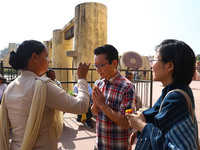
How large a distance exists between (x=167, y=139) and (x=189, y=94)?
31cm

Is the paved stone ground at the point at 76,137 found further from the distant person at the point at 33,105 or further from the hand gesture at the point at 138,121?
the hand gesture at the point at 138,121

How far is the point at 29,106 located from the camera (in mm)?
1193

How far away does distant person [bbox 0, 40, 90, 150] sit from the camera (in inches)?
45.1

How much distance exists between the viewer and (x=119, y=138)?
1604 millimetres

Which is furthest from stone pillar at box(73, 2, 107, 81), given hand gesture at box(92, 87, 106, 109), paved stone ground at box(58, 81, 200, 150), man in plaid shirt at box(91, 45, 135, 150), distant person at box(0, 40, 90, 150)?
distant person at box(0, 40, 90, 150)

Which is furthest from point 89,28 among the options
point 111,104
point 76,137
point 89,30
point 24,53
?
point 24,53

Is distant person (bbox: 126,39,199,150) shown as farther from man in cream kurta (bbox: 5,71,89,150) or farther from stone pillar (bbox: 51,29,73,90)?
stone pillar (bbox: 51,29,73,90)

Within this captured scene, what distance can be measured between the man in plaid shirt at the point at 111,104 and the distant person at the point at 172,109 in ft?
1.23

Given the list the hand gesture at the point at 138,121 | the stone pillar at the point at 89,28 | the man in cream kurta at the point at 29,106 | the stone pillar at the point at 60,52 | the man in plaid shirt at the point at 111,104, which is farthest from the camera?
the stone pillar at the point at 60,52

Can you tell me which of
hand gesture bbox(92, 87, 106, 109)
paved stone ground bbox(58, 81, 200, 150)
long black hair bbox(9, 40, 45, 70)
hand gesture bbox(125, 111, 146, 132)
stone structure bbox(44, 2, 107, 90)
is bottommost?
paved stone ground bbox(58, 81, 200, 150)

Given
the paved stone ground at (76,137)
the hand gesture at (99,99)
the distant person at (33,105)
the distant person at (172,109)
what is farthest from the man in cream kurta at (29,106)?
the paved stone ground at (76,137)

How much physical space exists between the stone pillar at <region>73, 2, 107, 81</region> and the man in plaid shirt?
3.84 m

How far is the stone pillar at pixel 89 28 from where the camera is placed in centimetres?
544

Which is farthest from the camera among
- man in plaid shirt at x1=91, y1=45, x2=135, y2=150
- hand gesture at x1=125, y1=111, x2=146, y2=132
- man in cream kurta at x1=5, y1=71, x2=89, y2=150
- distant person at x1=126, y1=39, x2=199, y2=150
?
man in plaid shirt at x1=91, y1=45, x2=135, y2=150
